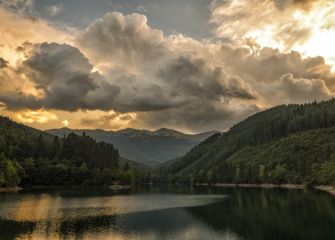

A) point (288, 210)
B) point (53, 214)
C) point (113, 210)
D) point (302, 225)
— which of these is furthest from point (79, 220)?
point (288, 210)

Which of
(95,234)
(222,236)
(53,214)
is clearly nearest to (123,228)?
(95,234)

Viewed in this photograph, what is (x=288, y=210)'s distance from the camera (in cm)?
11038

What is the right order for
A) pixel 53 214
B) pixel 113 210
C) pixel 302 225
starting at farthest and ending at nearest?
pixel 113 210 < pixel 53 214 < pixel 302 225

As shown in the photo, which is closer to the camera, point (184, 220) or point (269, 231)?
point (269, 231)

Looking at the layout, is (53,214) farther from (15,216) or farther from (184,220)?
(184,220)

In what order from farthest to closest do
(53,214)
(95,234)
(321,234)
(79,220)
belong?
1. (53,214)
2. (79,220)
3. (95,234)
4. (321,234)

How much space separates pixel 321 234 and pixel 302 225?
1155cm

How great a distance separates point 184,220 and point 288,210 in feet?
111

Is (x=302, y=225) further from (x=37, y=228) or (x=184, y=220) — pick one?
(x=37, y=228)

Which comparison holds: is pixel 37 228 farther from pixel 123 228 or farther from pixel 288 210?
pixel 288 210

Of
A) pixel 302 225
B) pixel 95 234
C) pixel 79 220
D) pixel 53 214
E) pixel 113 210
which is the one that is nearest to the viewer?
pixel 95 234

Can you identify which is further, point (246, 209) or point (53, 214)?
point (246, 209)

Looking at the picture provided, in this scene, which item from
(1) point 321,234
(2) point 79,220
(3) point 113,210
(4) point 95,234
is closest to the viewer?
(1) point 321,234

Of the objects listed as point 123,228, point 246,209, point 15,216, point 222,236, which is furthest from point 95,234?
point 246,209
